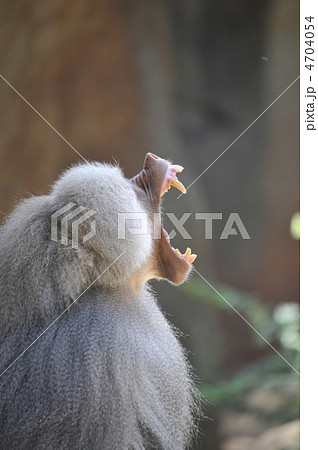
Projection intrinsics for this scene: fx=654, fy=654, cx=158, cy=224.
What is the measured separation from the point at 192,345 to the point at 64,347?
2354 mm

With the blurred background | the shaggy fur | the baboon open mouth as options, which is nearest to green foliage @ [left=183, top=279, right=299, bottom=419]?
the blurred background

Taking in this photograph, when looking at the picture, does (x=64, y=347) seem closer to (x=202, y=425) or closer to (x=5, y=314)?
(x=5, y=314)

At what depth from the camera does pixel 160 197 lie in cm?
188

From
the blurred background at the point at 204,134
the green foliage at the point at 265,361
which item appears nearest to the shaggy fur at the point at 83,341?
the blurred background at the point at 204,134

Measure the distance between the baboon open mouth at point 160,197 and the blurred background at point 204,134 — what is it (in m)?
1.03

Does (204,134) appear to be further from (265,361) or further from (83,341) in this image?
(83,341)

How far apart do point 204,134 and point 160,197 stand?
2.50m

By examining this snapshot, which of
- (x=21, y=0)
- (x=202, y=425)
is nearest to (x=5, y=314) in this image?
(x=21, y=0)

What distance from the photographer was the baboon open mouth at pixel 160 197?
1.88 meters

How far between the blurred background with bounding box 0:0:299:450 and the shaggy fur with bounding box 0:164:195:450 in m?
1.29

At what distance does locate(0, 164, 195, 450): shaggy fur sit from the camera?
60.1 inches
